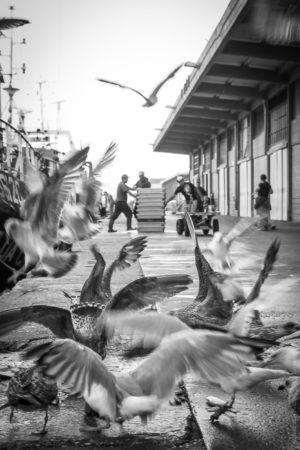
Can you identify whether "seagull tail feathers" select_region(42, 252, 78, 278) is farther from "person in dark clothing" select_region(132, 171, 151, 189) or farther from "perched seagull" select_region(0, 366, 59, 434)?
"person in dark clothing" select_region(132, 171, 151, 189)

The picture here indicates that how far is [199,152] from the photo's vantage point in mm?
47031

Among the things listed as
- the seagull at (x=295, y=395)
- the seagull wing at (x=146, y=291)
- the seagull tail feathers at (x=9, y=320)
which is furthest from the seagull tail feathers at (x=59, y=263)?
the seagull at (x=295, y=395)

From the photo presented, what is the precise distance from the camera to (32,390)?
2.49 metres

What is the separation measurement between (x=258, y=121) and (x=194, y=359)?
27230 millimetres

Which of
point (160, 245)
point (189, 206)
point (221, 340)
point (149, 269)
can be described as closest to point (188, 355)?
point (221, 340)

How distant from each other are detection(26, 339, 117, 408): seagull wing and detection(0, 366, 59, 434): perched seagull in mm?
391

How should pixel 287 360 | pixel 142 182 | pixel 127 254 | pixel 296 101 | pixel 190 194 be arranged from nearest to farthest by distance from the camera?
pixel 287 360
pixel 127 254
pixel 190 194
pixel 142 182
pixel 296 101

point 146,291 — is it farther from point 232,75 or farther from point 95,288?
point 232,75

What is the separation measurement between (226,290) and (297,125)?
19.6 meters

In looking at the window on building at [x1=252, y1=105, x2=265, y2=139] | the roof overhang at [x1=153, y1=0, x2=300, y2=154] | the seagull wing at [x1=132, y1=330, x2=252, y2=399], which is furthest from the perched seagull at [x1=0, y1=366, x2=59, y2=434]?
the window on building at [x1=252, y1=105, x2=265, y2=139]

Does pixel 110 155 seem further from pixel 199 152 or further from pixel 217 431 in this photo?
pixel 199 152

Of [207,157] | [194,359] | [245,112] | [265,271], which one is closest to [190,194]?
[245,112]

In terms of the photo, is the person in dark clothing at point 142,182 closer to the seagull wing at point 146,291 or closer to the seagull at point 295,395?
the seagull wing at point 146,291

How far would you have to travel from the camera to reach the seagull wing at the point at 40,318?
7.72ft
